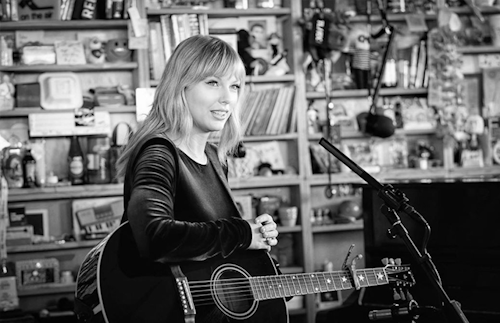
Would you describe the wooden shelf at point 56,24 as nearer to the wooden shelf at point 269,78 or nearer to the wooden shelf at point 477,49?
the wooden shelf at point 269,78

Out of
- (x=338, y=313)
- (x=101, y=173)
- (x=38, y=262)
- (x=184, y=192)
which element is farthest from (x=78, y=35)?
(x=184, y=192)

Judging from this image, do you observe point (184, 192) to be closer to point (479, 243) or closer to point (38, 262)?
point (479, 243)

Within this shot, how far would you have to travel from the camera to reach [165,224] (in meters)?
1.87

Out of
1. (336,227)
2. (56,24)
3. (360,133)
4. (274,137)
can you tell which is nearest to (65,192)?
(56,24)

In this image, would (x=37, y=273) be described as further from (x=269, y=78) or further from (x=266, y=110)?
(x=269, y=78)

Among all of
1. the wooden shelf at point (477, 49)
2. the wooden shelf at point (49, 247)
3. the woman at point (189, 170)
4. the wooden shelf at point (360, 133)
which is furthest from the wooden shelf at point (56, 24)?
the woman at point (189, 170)

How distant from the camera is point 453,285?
3232 mm

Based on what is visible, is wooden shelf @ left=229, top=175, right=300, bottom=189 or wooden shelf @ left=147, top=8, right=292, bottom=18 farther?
wooden shelf @ left=229, top=175, right=300, bottom=189

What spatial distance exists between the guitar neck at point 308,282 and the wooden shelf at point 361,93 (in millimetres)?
3044

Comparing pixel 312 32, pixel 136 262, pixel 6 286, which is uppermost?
pixel 312 32

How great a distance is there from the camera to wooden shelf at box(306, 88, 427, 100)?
529cm

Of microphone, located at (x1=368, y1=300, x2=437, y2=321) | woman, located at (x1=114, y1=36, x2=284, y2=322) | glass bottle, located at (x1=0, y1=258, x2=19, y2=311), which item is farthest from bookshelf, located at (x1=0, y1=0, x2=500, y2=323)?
microphone, located at (x1=368, y1=300, x2=437, y2=321)

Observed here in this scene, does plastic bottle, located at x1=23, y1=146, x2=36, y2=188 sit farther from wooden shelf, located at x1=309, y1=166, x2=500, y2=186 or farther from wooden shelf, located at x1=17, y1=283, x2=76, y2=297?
wooden shelf, located at x1=309, y1=166, x2=500, y2=186

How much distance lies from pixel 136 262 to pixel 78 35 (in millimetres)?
3317
